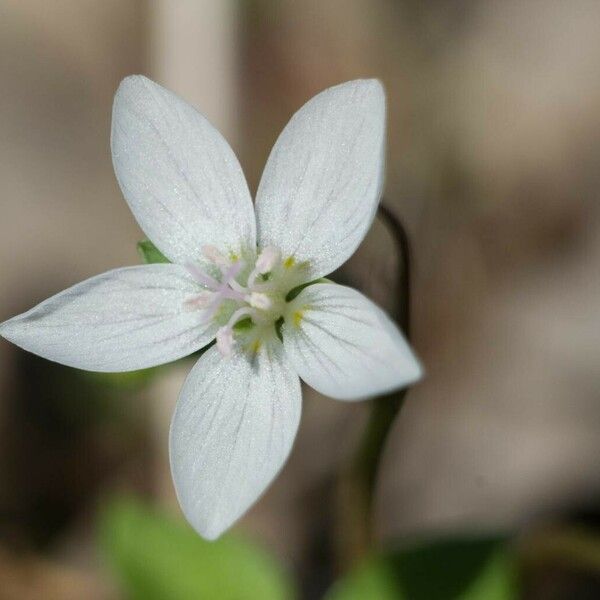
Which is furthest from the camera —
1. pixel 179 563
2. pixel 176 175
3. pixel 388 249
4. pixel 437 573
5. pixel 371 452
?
pixel 388 249

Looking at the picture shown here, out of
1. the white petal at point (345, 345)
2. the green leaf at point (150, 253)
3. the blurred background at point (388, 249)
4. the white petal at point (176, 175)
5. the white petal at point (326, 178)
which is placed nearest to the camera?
the white petal at point (345, 345)

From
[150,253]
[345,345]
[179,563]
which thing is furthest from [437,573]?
[150,253]

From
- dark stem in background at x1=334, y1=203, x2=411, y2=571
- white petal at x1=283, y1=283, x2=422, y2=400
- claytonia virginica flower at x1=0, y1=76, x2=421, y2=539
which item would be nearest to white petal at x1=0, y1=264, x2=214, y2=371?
claytonia virginica flower at x1=0, y1=76, x2=421, y2=539

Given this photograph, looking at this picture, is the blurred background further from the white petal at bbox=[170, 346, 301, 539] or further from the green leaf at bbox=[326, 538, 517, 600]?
the white petal at bbox=[170, 346, 301, 539]

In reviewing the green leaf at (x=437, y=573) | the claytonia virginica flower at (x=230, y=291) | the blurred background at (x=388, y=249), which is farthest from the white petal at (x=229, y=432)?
the blurred background at (x=388, y=249)

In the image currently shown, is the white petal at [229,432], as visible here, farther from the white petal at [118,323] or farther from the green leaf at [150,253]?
the green leaf at [150,253]

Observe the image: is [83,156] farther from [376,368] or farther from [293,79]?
[376,368]

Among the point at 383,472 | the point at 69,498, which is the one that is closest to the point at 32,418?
the point at 69,498

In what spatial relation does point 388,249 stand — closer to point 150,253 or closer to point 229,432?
point 150,253
